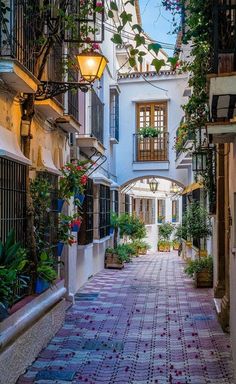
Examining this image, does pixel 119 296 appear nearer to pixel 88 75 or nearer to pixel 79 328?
pixel 79 328

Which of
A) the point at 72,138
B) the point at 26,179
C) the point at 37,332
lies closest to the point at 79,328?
the point at 37,332

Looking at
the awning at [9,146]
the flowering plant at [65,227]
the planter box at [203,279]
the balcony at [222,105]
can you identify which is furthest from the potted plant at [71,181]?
the planter box at [203,279]

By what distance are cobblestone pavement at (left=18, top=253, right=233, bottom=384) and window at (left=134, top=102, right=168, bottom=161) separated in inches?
358

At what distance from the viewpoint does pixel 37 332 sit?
733cm

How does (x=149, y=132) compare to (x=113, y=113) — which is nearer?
(x=113, y=113)

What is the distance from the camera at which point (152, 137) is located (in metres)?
21.5

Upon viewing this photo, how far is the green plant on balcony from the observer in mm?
21325

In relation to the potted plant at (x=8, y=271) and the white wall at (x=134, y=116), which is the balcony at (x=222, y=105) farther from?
the white wall at (x=134, y=116)

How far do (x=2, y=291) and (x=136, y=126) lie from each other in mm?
17161

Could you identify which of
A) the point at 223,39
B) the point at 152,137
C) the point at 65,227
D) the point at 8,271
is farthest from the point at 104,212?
the point at 223,39

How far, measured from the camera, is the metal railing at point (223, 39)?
15.6 feet

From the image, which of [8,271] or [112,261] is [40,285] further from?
[112,261]

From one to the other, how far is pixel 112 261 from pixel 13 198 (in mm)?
11635

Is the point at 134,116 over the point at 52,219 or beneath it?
over
